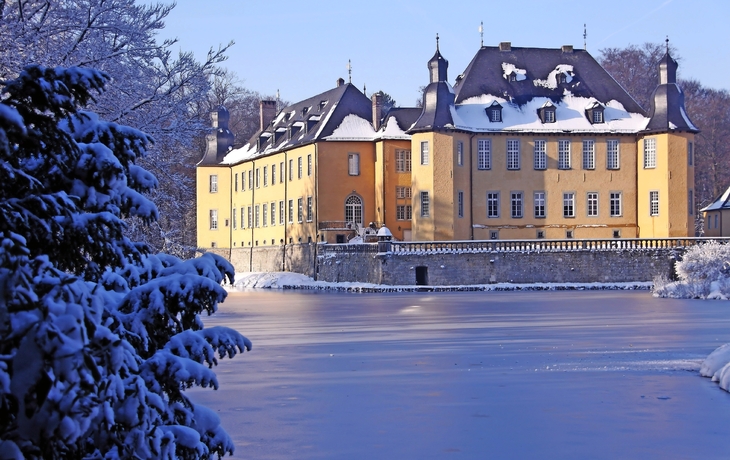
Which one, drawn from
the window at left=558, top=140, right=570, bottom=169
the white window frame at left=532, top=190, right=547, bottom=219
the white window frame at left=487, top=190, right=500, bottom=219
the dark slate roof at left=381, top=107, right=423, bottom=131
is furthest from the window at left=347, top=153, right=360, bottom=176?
the window at left=558, top=140, right=570, bottom=169

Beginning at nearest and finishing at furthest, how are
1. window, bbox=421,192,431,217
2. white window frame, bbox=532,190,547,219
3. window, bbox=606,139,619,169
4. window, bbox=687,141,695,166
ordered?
window, bbox=421,192,431,217, window, bbox=687,141,695,166, white window frame, bbox=532,190,547,219, window, bbox=606,139,619,169

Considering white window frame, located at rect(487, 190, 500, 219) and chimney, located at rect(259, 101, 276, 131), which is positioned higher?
chimney, located at rect(259, 101, 276, 131)

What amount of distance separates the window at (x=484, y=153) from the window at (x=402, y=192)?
4126 millimetres

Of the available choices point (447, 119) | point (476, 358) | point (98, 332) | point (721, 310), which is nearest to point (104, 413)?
point (98, 332)

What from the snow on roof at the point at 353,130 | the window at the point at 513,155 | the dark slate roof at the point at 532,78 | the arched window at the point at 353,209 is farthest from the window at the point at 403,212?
the dark slate roof at the point at 532,78

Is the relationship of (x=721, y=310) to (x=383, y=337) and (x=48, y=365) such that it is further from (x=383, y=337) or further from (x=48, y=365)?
(x=48, y=365)

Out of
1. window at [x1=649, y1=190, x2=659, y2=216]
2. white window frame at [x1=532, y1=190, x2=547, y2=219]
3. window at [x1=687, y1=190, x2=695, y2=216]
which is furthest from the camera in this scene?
white window frame at [x1=532, y1=190, x2=547, y2=219]

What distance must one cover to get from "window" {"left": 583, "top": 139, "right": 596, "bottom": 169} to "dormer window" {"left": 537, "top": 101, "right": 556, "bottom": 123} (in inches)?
80.0

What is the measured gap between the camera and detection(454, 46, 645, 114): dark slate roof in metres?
50.6

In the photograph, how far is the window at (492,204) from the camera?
49.3 metres

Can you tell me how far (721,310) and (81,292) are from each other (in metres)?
25.5

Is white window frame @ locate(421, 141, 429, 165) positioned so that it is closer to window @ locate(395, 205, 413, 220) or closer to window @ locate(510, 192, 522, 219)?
window @ locate(395, 205, 413, 220)

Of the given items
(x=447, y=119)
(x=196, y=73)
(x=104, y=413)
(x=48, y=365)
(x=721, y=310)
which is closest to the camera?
(x=48, y=365)

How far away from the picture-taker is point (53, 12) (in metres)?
15.4
